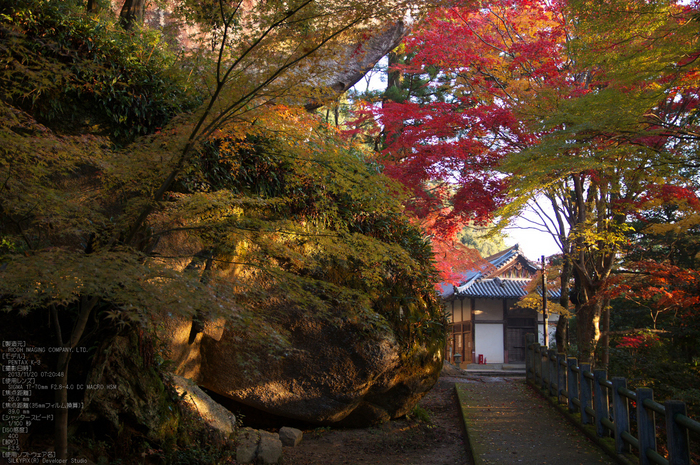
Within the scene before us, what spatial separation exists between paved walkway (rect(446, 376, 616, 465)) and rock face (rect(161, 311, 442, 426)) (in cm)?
183

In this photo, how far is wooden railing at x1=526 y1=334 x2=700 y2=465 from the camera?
438cm

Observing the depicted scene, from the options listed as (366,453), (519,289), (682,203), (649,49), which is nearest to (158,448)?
(366,453)

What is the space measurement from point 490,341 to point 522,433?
602 inches

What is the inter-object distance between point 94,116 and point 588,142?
7011mm

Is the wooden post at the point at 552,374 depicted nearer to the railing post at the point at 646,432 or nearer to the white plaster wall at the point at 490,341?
the railing post at the point at 646,432

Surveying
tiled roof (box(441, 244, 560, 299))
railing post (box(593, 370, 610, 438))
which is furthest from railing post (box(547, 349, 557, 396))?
tiled roof (box(441, 244, 560, 299))

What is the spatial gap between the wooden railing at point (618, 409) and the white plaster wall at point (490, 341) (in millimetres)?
10884

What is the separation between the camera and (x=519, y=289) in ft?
71.7

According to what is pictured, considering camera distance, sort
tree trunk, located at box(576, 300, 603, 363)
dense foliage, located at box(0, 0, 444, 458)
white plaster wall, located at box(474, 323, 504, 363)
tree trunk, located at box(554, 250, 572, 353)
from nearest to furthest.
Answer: dense foliage, located at box(0, 0, 444, 458)
tree trunk, located at box(576, 300, 603, 363)
tree trunk, located at box(554, 250, 572, 353)
white plaster wall, located at box(474, 323, 504, 363)

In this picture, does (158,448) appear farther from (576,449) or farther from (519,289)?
(519,289)

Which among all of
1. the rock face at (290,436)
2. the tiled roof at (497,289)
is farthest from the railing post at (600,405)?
the tiled roof at (497,289)

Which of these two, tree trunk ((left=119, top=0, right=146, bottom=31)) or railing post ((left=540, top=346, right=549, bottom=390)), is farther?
railing post ((left=540, top=346, right=549, bottom=390))

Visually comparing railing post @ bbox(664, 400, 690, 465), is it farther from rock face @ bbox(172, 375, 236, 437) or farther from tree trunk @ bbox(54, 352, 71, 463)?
tree trunk @ bbox(54, 352, 71, 463)

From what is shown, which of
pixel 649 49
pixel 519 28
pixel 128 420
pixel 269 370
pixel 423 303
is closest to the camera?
pixel 128 420
